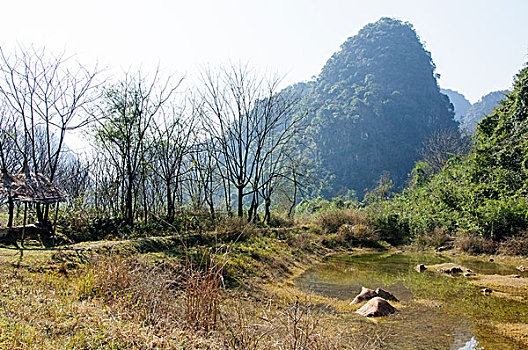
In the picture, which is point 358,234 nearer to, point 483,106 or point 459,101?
point 483,106

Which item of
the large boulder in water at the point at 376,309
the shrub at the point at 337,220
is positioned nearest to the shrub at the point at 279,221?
the shrub at the point at 337,220

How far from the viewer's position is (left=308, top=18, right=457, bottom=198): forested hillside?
58281mm

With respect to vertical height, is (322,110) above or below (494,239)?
above

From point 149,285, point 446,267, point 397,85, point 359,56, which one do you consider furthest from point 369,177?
point 149,285

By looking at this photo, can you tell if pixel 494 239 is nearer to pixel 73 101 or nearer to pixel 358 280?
pixel 358 280

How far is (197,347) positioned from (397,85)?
76.7 meters

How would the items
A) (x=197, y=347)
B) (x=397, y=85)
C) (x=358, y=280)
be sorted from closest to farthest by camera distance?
(x=197, y=347) < (x=358, y=280) < (x=397, y=85)

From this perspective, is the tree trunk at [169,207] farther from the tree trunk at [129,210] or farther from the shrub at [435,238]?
the shrub at [435,238]

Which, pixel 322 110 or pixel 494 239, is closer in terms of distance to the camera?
pixel 494 239

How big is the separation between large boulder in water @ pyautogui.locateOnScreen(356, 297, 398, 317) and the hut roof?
7.52 m

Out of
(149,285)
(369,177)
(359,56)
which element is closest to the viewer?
(149,285)

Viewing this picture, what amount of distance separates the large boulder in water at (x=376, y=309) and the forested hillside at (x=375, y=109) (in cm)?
4530

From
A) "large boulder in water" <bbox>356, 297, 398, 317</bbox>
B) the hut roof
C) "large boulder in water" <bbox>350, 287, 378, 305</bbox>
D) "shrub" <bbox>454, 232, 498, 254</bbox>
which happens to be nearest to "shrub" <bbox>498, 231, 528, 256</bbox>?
"shrub" <bbox>454, 232, 498, 254</bbox>

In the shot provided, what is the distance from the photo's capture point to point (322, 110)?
63.4 meters
